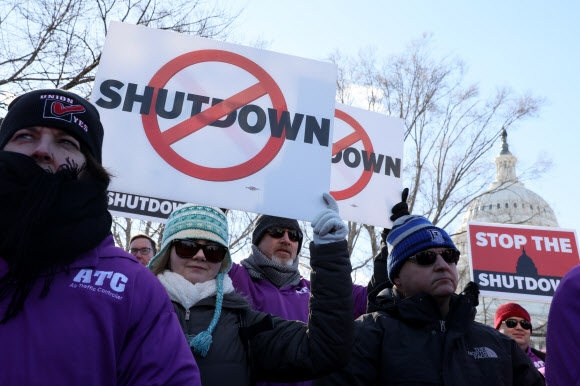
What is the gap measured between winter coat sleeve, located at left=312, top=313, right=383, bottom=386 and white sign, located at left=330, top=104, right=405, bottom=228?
1.78 m

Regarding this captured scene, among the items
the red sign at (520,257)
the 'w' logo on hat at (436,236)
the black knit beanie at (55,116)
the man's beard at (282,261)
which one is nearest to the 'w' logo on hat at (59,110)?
the black knit beanie at (55,116)

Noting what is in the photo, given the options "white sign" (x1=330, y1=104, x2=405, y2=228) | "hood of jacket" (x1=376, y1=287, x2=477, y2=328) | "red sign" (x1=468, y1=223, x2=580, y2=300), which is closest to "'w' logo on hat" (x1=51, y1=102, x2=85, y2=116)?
"hood of jacket" (x1=376, y1=287, x2=477, y2=328)

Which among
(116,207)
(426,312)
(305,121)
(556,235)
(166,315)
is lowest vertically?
(166,315)

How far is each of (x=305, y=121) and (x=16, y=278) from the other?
2.34 m

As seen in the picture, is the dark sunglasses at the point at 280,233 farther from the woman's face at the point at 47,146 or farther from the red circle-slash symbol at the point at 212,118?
the woman's face at the point at 47,146

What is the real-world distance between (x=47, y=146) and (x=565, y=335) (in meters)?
1.58

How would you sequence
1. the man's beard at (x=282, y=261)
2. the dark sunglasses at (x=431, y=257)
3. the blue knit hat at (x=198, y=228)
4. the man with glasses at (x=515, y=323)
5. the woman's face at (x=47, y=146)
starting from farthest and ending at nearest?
the man with glasses at (x=515, y=323)
the man's beard at (x=282, y=261)
the dark sunglasses at (x=431, y=257)
the blue knit hat at (x=198, y=228)
the woman's face at (x=47, y=146)

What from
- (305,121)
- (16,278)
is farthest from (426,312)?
(16,278)

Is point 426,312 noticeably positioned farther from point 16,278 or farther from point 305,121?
point 16,278

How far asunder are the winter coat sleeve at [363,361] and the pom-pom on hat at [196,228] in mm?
673

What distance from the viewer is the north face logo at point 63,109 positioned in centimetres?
173

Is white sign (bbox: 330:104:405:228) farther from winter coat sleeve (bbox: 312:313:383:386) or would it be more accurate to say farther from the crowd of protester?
winter coat sleeve (bbox: 312:313:383:386)

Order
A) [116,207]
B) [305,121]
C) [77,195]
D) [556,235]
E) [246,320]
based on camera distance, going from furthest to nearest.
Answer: [556,235] → [116,207] → [305,121] → [246,320] → [77,195]

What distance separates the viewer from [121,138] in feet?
11.0
